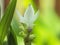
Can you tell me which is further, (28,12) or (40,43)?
(40,43)

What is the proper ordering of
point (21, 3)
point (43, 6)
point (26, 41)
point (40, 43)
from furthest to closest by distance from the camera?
point (43, 6) → point (21, 3) → point (40, 43) → point (26, 41)

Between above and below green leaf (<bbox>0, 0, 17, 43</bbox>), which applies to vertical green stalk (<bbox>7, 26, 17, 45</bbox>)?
below

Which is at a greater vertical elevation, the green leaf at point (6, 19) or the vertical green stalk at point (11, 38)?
the green leaf at point (6, 19)

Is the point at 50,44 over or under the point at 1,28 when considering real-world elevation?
over

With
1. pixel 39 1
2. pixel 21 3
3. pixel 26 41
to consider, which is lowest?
pixel 26 41

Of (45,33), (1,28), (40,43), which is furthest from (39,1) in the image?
(1,28)

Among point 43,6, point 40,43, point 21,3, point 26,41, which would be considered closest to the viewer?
point 26,41

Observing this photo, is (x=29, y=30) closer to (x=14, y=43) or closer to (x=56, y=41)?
(x=14, y=43)

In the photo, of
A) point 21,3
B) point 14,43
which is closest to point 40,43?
point 14,43
